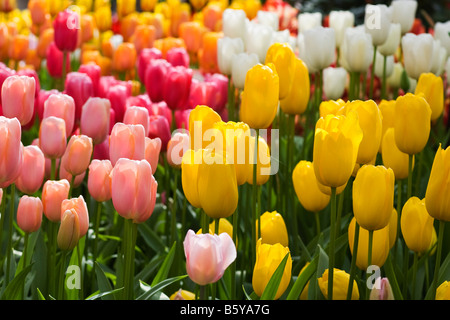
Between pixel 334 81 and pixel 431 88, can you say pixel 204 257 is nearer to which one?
pixel 431 88

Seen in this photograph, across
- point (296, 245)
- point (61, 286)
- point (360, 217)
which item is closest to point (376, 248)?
point (360, 217)

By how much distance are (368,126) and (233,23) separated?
1498 millimetres

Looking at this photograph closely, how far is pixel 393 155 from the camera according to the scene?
1647 mm

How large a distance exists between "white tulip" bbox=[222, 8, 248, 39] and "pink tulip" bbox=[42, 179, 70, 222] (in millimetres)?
1447

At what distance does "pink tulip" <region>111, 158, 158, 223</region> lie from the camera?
4.23 ft

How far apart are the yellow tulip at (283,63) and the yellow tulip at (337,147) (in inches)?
16.1

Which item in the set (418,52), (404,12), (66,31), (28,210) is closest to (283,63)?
(28,210)

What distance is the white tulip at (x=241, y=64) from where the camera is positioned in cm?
230

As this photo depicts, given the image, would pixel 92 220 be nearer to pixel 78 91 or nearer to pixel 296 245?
pixel 78 91

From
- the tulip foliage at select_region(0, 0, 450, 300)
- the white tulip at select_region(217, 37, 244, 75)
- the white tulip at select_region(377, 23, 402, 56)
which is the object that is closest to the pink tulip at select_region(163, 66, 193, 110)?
the tulip foliage at select_region(0, 0, 450, 300)

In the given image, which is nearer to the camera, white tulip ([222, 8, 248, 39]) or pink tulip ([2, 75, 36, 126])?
pink tulip ([2, 75, 36, 126])

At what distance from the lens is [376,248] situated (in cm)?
147

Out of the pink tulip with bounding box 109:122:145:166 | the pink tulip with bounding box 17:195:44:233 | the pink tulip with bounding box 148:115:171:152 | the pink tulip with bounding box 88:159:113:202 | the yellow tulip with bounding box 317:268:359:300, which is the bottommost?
the yellow tulip with bounding box 317:268:359:300

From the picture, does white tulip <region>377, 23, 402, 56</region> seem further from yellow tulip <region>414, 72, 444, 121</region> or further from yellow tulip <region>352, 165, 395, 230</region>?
yellow tulip <region>352, 165, 395, 230</region>
